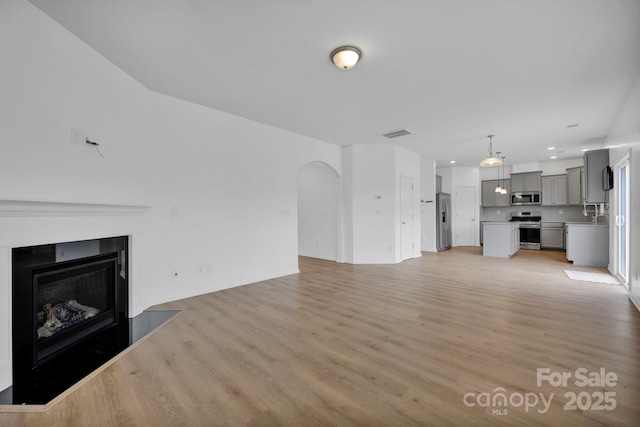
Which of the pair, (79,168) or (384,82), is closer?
(79,168)

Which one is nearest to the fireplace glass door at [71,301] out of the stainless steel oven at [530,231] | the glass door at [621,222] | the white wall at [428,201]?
the glass door at [621,222]

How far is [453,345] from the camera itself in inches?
96.0

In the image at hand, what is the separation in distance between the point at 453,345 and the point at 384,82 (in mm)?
2998

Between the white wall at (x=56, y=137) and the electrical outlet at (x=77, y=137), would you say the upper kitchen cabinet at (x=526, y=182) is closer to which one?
Result: the white wall at (x=56, y=137)

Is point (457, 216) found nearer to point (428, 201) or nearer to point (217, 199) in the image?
point (428, 201)

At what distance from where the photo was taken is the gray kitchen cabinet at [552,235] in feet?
27.2

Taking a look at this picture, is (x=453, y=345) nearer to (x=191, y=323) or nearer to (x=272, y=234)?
(x=191, y=323)

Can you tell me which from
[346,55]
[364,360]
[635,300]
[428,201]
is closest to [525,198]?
[428,201]

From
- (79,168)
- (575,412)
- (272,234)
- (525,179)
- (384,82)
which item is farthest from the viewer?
(525,179)

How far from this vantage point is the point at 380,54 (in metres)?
2.75

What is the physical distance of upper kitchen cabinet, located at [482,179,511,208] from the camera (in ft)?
30.5

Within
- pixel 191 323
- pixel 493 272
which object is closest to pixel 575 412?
pixel 191 323

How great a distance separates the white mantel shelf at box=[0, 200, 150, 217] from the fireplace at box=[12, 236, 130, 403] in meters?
0.28

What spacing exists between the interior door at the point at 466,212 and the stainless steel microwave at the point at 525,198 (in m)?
1.18
